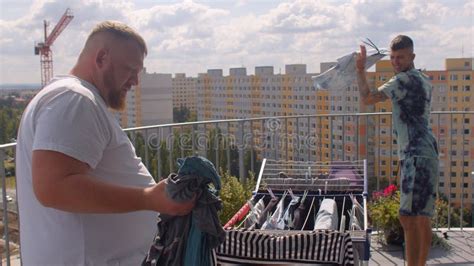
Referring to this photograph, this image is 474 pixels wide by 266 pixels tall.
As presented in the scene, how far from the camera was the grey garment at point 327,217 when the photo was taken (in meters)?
2.57

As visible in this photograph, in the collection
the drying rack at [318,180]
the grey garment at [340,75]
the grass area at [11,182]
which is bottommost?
the drying rack at [318,180]

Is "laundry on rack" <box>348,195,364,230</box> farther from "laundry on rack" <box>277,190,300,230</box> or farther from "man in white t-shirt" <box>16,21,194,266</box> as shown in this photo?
"man in white t-shirt" <box>16,21,194,266</box>

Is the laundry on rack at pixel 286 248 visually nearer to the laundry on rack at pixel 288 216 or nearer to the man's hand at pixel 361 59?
the laundry on rack at pixel 288 216

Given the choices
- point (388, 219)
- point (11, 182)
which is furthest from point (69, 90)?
point (388, 219)

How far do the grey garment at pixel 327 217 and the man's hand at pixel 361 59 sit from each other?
2.77ft

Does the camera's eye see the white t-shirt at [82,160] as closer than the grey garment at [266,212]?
Yes

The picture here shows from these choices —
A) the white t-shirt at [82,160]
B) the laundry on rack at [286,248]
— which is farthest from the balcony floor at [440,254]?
the white t-shirt at [82,160]

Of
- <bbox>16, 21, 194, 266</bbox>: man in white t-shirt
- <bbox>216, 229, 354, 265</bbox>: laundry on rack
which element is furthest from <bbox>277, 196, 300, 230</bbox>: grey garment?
<bbox>16, 21, 194, 266</bbox>: man in white t-shirt

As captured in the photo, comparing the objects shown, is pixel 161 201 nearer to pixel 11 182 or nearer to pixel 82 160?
pixel 82 160

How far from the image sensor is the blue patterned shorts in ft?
10.6

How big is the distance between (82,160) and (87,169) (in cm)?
4

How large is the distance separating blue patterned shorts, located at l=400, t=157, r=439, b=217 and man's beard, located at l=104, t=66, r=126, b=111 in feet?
6.92

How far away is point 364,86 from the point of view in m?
3.29

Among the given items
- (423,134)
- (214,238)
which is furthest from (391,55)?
(214,238)
